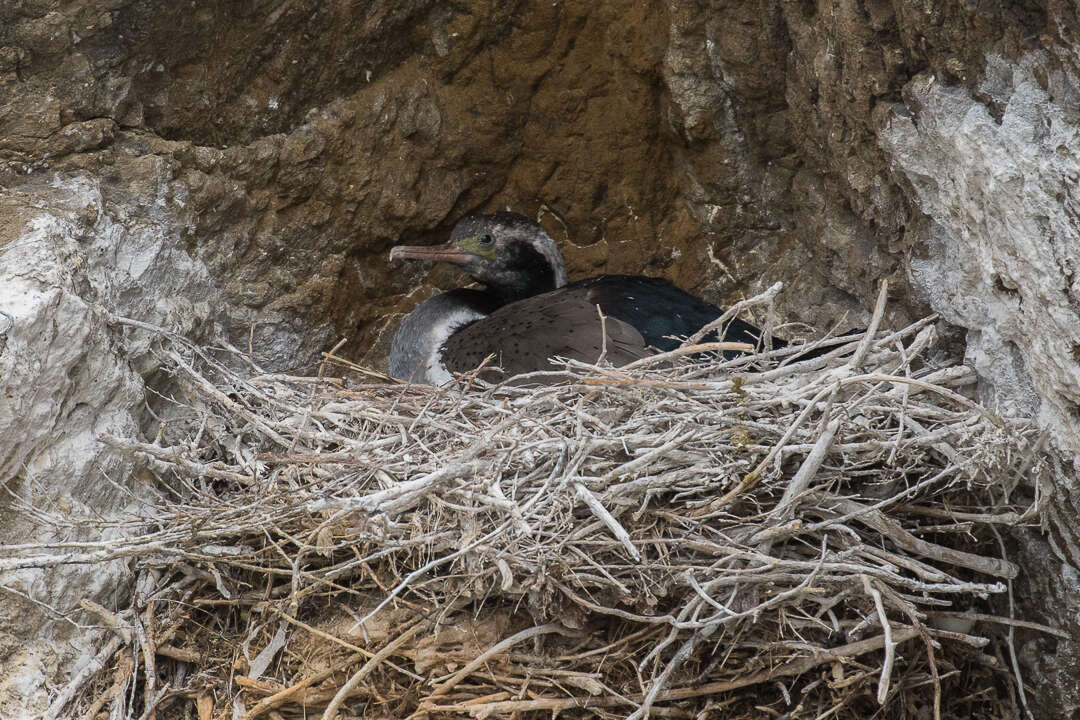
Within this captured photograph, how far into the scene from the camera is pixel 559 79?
4613 mm

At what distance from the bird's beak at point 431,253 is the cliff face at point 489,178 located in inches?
7.3

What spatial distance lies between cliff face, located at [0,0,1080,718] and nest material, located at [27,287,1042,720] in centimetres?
20

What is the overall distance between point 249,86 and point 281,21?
0.24 m

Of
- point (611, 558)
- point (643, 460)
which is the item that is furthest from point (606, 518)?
point (611, 558)

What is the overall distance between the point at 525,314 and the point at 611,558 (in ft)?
3.76

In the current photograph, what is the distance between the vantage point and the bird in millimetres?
3854

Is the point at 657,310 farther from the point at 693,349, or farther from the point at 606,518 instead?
the point at 606,518

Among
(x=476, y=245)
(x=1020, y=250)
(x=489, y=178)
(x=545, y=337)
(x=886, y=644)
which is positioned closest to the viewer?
(x=886, y=644)

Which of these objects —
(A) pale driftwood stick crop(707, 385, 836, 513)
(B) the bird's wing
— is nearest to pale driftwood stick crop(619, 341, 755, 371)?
(A) pale driftwood stick crop(707, 385, 836, 513)

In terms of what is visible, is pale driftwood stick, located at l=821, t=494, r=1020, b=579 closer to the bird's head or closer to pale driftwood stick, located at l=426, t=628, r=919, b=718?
pale driftwood stick, located at l=426, t=628, r=919, b=718

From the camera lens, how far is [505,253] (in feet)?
15.0

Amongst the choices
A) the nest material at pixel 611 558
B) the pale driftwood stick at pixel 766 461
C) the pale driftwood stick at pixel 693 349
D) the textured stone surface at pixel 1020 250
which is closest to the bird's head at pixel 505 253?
the nest material at pixel 611 558

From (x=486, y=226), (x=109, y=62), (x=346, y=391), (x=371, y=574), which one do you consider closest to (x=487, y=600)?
(x=371, y=574)

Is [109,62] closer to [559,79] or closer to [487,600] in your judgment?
[559,79]
